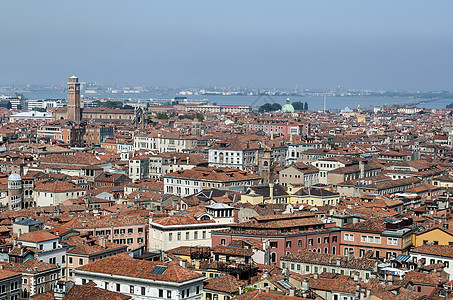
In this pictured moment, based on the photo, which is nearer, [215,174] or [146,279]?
[146,279]

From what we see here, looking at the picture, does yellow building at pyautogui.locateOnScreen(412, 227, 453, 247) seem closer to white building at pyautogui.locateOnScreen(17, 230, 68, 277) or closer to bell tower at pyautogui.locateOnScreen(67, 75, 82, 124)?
white building at pyautogui.locateOnScreen(17, 230, 68, 277)

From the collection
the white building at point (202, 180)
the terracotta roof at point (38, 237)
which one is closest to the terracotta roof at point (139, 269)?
the terracotta roof at point (38, 237)

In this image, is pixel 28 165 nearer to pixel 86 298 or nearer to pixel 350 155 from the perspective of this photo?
pixel 350 155

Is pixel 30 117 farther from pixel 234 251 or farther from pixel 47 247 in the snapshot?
pixel 234 251

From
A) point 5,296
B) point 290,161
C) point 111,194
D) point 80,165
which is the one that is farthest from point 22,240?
point 290,161

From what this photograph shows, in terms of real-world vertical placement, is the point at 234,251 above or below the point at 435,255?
above

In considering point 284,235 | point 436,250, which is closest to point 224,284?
point 284,235
